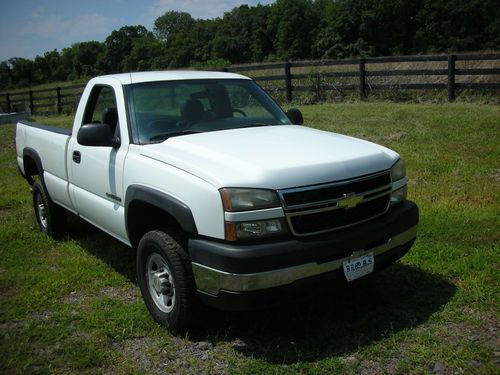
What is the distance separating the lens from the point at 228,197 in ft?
9.62

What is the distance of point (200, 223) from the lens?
303 cm

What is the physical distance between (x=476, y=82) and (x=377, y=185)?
Answer: 35.7 feet

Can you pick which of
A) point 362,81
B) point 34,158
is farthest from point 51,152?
point 362,81

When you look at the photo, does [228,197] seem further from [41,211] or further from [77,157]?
[41,211]

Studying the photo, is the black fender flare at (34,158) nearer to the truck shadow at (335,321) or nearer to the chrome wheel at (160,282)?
the chrome wheel at (160,282)

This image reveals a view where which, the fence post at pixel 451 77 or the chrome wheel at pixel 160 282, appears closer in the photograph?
the chrome wheel at pixel 160 282

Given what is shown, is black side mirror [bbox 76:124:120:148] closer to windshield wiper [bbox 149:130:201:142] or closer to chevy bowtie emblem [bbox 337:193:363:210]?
windshield wiper [bbox 149:130:201:142]

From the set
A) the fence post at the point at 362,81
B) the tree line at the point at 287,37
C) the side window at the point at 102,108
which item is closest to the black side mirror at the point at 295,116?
the side window at the point at 102,108

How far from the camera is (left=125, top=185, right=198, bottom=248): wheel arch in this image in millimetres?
3119

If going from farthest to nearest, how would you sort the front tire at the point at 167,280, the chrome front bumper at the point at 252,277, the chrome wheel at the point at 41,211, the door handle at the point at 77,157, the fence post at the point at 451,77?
the fence post at the point at 451,77, the chrome wheel at the point at 41,211, the door handle at the point at 77,157, the front tire at the point at 167,280, the chrome front bumper at the point at 252,277

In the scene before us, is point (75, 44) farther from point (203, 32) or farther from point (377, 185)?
point (377, 185)

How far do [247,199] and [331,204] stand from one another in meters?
0.54

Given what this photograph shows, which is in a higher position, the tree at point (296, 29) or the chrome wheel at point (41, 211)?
the tree at point (296, 29)

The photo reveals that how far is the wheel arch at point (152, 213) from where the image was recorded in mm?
3119
